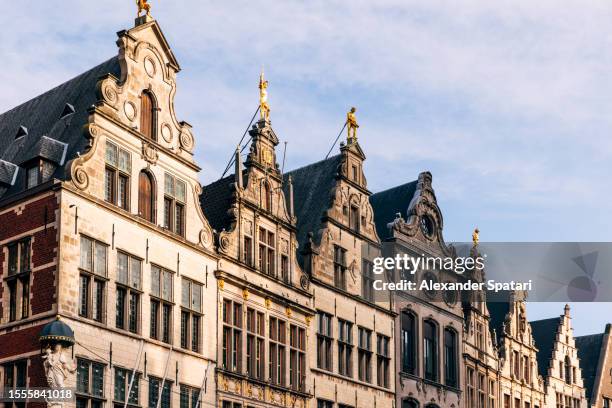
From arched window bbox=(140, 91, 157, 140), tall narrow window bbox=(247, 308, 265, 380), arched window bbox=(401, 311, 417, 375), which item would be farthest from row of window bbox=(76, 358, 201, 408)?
arched window bbox=(401, 311, 417, 375)

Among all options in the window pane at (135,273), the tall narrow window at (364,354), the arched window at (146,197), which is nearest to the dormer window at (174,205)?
the arched window at (146,197)

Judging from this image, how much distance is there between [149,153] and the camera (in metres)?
39.3

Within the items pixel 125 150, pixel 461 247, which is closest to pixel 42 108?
pixel 125 150

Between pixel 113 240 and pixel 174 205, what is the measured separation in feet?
12.3

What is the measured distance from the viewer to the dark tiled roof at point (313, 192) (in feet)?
163

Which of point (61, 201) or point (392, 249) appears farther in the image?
point (392, 249)

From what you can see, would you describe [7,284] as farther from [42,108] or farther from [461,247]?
[461,247]

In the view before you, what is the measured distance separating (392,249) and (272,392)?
1121 cm

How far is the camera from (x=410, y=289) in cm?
5284

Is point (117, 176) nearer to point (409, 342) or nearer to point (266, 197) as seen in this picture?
point (266, 197)

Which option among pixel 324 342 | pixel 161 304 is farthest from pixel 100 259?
pixel 324 342

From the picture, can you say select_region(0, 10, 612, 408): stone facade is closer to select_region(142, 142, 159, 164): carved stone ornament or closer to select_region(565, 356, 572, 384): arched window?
select_region(142, 142, 159, 164): carved stone ornament

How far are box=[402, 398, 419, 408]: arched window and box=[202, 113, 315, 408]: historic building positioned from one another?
23.1ft

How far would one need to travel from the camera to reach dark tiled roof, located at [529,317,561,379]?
70.3 metres
